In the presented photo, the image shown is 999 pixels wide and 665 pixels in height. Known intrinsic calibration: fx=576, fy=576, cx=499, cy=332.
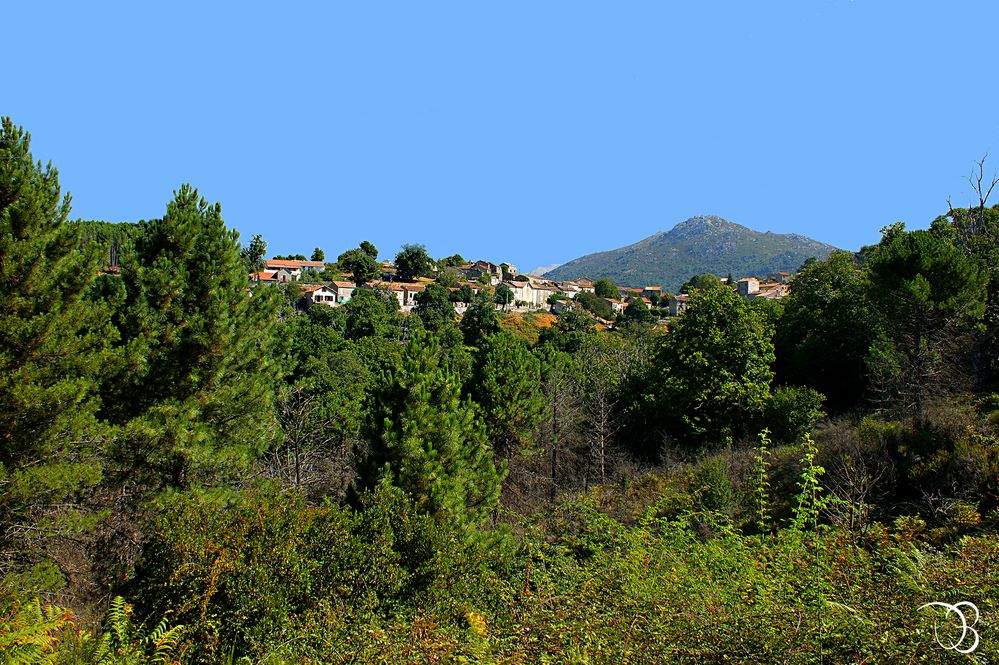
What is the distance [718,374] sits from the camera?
2311cm

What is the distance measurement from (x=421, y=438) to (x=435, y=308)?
203 ft

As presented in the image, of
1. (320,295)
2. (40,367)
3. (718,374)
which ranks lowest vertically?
(718,374)

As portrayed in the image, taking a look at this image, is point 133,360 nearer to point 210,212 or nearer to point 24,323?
point 24,323

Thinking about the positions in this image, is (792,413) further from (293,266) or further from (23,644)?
(293,266)

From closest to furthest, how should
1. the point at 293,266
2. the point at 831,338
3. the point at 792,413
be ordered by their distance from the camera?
the point at 792,413 → the point at 831,338 → the point at 293,266

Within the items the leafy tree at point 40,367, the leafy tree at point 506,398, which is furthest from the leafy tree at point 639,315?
the leafy tree at point 40,367

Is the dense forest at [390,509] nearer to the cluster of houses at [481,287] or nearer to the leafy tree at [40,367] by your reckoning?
the leafy tree at [40,367]

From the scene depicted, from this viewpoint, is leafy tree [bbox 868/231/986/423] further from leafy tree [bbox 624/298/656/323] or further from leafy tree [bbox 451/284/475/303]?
leafy tree [bbox 451/284/475/303]

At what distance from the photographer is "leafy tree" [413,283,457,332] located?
70312 mm

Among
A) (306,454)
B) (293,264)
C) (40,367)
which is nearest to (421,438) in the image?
(40,367)

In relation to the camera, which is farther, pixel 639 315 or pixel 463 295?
pixel 463 295

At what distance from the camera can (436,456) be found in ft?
41.5

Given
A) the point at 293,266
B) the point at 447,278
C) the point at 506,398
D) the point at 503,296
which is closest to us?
the point at 506,398

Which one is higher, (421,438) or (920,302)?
(920,302)
